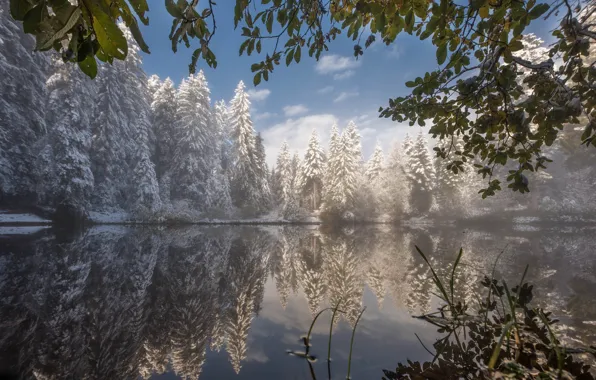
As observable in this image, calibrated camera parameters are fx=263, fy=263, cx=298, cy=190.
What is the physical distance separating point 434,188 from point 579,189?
14.6 meters

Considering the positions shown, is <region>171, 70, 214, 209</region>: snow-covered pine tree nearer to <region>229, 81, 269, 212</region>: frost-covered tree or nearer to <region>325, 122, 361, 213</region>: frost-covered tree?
<region>229, 81, 269, 212</region>: frost-covered tree

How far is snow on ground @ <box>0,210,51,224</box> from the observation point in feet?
60.8

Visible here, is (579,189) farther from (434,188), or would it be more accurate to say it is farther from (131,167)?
(131,167)

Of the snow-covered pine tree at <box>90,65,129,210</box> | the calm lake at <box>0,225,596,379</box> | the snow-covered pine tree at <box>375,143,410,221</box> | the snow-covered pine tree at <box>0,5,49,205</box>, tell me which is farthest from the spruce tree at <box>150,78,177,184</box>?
the snow-covered pine tree at <box>375,143,410,221</box>

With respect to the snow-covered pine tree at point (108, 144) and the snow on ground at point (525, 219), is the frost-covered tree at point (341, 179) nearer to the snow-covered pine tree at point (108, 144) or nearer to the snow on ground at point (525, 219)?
the snow on ground at point (525, 219)

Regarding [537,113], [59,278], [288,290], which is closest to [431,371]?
[537,113]

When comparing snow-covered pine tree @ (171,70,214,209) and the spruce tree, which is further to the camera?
the spruce tree

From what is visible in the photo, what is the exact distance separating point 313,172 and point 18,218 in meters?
30.1

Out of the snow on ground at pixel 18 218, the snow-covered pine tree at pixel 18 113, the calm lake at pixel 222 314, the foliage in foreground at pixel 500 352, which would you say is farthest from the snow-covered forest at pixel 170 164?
the foliage in foreground at pixel 500 352

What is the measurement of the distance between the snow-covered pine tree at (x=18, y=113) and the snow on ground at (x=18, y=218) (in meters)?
1.47

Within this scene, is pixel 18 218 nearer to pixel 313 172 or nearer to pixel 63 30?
pixel 63 30

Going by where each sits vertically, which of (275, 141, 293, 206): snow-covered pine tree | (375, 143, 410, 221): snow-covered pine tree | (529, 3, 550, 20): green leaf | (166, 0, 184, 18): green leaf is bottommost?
(166, 0, 184, 18): green leaf

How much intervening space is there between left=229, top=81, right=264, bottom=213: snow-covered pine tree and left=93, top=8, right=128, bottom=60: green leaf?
33.4 meters

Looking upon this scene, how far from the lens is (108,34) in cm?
80
